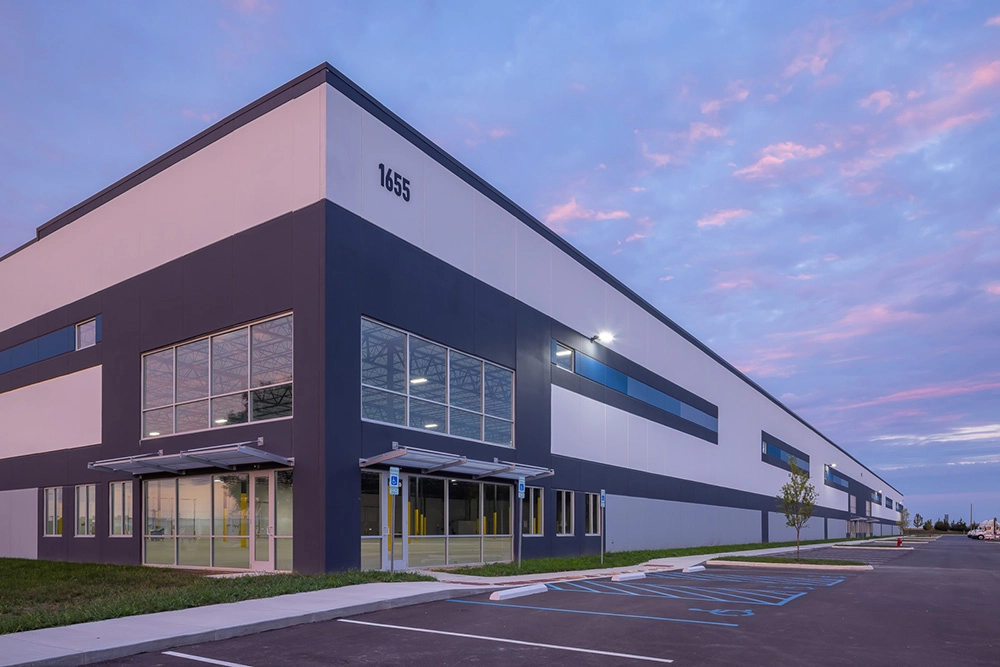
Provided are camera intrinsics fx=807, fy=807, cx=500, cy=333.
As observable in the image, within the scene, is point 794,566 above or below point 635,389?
below

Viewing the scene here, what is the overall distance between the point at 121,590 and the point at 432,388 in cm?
983

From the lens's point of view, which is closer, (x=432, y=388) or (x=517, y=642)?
(x=517, y=642)

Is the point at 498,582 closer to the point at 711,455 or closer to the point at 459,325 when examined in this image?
the point at 459,325

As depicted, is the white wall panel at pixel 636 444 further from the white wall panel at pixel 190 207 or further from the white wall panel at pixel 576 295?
the white wall panel at pixel 190 207

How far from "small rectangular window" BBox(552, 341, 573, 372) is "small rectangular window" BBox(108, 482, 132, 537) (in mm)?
15110

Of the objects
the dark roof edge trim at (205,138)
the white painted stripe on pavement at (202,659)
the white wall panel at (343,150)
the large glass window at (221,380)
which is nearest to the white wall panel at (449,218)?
the white wall panel at (343,150)

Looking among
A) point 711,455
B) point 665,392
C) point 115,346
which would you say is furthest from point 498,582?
point 711,455

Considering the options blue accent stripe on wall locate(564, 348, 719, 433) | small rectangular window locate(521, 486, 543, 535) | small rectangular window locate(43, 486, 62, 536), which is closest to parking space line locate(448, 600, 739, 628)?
small rectangular window locate(521, 486, 543, 535)

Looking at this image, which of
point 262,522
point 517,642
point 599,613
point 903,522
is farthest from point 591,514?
point 903,522

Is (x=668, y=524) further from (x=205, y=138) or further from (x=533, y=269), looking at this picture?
(x=205, y=138)

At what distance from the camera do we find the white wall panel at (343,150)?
19.8 m

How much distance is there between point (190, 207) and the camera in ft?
76.8

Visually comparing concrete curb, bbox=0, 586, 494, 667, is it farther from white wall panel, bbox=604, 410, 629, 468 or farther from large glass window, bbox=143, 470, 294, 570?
white wall panel, bbox=604, 410, 629, 468

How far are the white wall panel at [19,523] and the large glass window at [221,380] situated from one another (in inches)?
331
